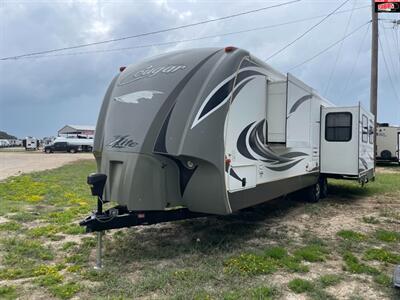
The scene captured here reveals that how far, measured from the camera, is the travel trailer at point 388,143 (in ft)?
76.3

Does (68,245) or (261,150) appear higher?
(261,150)

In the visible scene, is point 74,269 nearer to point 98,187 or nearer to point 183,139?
point 98,187

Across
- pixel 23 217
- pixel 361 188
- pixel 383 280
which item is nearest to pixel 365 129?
pixel 361 188

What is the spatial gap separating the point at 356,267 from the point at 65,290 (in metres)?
3.54

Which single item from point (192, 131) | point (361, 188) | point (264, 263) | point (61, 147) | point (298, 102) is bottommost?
point (361, 188)

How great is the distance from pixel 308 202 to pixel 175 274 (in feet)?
20.0

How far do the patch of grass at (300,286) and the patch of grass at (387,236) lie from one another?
104 inches

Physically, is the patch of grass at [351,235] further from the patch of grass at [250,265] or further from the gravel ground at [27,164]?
the gravel ground at [27,164]

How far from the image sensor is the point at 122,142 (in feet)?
15.9

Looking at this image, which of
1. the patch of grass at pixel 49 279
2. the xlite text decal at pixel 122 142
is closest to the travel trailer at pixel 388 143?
the xlite text decal at pixel 122 142

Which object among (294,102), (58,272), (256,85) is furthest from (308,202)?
(58,272)

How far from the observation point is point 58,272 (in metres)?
4.44

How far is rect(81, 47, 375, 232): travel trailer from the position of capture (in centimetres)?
460

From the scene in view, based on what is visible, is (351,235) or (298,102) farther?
(298,102)
